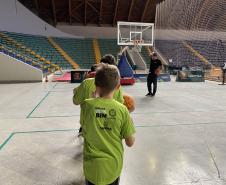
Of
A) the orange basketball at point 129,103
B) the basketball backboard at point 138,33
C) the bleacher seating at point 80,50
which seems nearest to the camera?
the orange basketball at point 129,103

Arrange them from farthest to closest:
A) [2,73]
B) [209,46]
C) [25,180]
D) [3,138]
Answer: [209,46] → [2,73] → [3,138] → [25,180]

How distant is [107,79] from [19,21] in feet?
75.2

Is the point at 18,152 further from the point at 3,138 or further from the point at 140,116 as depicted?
the point at 140,116

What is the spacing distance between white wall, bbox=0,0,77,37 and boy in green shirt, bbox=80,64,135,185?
20913 millimetres

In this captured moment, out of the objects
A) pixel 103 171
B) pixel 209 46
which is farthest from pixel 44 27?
pixel 103 171

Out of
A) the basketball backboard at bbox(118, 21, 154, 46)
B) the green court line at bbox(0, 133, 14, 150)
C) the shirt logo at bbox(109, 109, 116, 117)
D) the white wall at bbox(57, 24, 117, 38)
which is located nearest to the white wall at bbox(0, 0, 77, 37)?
the white wall at bbox(57, 24, 117, 38)

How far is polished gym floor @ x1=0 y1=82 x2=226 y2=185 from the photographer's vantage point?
9.61ft

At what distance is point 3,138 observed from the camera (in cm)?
433

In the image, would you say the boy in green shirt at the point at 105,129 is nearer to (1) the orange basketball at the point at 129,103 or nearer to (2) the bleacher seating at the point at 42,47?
(1) the orange basketball at the point at 129,103

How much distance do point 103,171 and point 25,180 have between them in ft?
5.25

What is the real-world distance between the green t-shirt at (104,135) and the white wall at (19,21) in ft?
68.7

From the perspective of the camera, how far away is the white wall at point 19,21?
20016mm

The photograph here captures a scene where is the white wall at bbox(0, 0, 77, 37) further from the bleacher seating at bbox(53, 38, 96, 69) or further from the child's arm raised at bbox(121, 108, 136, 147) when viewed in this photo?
the child's arm raised at bbox(121, 108, 136, 147)

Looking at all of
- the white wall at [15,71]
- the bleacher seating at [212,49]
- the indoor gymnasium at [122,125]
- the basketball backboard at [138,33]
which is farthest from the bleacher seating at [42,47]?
the bleacher seating at [212,49]
